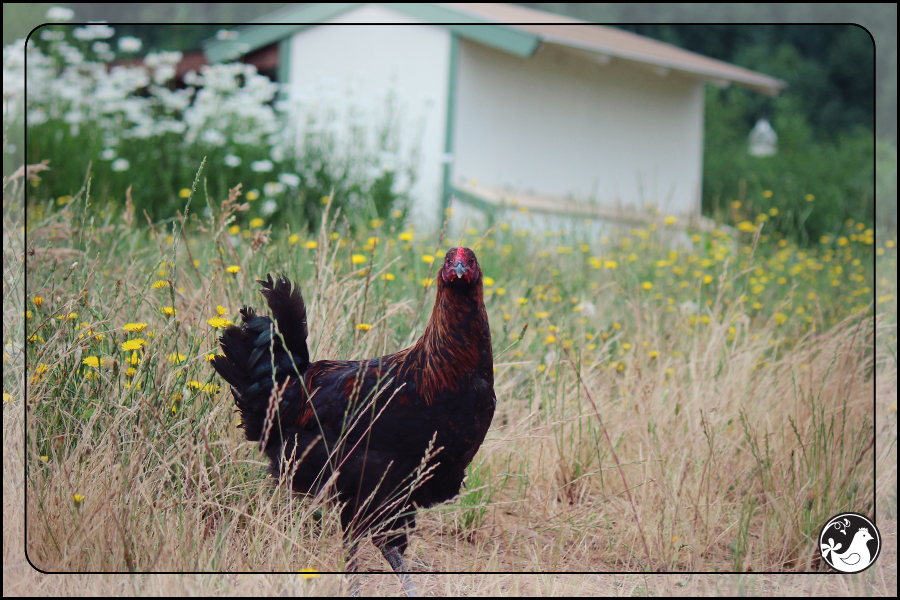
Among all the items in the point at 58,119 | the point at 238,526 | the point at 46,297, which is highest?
the point at 58,119

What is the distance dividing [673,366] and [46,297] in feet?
9.89

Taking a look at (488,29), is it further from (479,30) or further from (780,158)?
(780,158)

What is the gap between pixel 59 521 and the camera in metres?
2.24

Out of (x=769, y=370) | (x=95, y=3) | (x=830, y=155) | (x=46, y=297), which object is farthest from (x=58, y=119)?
(x=830, y=155)

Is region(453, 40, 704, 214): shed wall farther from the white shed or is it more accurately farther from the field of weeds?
the field of weeds

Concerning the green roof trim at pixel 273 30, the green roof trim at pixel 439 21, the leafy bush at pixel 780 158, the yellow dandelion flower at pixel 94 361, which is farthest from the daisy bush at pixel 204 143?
the leafy bush at pixel 780 158

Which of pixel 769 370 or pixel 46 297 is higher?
pixel 46 297

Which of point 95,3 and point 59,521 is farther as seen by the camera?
point 95,3

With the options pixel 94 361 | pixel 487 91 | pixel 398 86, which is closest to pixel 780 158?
pixel 487 91

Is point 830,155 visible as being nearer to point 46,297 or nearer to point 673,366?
point 673,366

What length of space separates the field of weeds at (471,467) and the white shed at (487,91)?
2.71m

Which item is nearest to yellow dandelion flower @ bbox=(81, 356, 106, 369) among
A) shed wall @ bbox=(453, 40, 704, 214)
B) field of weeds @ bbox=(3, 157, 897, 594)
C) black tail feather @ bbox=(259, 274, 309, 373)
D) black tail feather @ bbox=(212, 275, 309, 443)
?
field of weeds @ bbox=(3, 157, 897, 594)

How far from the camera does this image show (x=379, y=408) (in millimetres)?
2270

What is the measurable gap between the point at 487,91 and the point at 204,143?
116 inches
